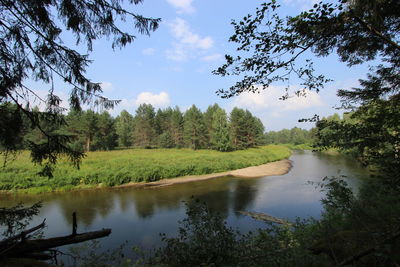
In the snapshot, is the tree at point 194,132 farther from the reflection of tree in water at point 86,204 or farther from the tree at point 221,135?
the reflection of tree in water at point 86,204

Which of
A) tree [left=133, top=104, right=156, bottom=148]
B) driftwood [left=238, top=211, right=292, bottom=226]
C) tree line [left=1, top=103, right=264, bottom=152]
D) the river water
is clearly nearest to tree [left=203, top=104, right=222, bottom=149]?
tree line [left=1, top=103, right=264, bottom=152]

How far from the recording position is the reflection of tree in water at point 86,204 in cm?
1294

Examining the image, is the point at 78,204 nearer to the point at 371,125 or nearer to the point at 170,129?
the point at 371,125

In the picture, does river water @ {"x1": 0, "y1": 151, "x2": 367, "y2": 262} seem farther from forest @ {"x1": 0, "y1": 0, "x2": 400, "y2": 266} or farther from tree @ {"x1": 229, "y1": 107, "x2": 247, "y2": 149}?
tree @ {"x1": 229, "y1": 107, "x2": 247, "y2": 149}

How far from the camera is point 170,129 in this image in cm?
6162

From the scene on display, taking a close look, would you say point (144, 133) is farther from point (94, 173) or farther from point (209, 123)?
point (94, 173)

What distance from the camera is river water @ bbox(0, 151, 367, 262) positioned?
36.0ft

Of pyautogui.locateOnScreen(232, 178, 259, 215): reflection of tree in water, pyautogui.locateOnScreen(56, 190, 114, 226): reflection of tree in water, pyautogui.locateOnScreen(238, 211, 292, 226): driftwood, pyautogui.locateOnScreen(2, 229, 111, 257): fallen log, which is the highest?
pyautogui.locateOnScreen(2, 229, 111, 257): fallen log

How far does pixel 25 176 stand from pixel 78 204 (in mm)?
8645

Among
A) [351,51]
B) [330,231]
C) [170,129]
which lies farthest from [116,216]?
[170,129]

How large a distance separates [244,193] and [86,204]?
12033mm

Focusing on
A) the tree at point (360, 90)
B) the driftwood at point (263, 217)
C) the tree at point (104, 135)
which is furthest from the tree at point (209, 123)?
the tree at point (360, 90)

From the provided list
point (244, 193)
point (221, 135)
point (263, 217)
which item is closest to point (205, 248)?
point (263, 217)

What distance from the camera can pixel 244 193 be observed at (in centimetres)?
1753
